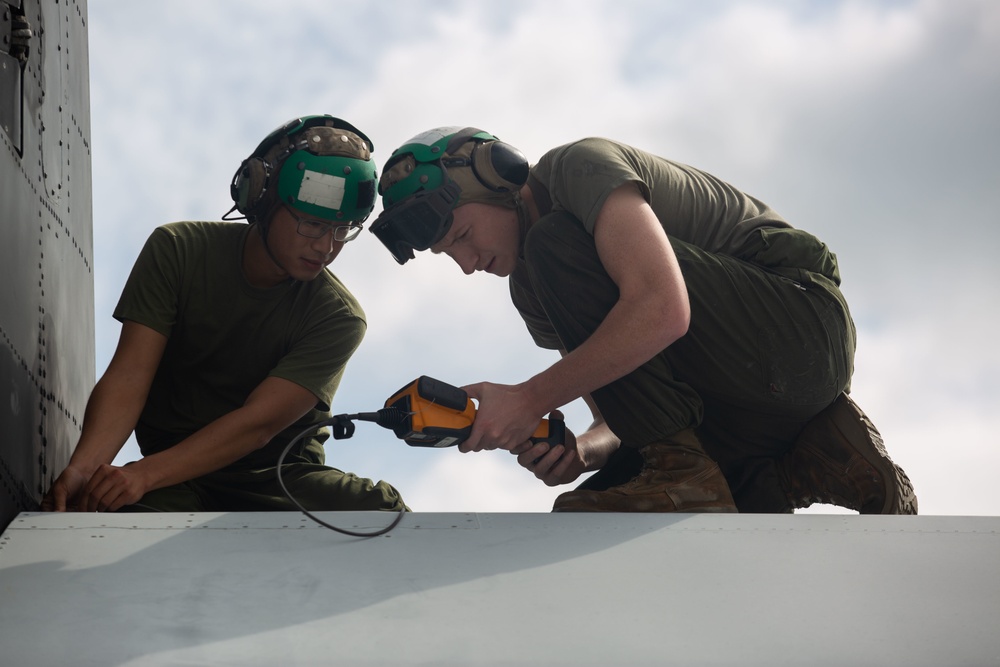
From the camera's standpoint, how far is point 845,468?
298 centimetres

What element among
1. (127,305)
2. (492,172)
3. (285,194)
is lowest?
(127,305)

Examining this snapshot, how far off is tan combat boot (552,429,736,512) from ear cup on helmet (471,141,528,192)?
0.89m

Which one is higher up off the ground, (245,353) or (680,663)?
(245,353)

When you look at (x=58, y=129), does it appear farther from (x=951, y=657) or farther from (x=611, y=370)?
(x=951, y=657)

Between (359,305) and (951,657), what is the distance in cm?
217

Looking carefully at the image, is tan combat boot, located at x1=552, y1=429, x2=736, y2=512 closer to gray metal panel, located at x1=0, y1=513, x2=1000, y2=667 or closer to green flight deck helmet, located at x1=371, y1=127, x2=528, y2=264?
gray metal panel, located at x1=0, y1=513, x2=1000, y2=667

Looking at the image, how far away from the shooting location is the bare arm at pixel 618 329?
8.62 ft

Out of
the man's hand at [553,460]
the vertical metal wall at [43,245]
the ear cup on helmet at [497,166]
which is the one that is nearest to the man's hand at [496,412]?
the man's hand at [553,460]

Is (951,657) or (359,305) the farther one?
(359,305)

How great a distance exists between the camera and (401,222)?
121 inches

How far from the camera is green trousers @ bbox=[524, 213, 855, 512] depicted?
2.88 metres

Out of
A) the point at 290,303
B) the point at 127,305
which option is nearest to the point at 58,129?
the point at 127,305

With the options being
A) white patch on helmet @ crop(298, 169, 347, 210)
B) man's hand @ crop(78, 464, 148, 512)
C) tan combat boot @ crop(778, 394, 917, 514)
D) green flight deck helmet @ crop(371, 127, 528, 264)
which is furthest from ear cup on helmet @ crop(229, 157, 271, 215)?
tan combat boot @ crop(778, 394, 917, 514)

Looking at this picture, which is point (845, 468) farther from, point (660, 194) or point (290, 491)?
point (290, 491)
